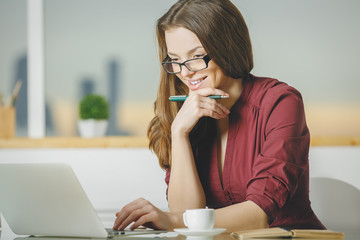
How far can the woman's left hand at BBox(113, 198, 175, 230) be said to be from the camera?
133cm

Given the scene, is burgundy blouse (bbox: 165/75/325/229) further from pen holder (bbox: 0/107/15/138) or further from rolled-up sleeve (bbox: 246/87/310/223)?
pen holder (bbox: 0/107/15/138)

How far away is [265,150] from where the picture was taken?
1531 mm

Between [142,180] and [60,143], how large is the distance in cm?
52

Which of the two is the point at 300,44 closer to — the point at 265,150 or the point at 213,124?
the point at 213,124

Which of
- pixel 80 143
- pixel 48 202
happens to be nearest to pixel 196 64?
pixel 48 202

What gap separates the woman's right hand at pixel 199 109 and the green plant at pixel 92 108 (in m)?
1.14

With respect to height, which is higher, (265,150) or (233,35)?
(233,35)

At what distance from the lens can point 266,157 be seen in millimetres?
1493

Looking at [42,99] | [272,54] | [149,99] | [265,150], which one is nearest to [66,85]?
[42,99]

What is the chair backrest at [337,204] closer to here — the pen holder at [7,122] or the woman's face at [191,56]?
the woman's face at [191,56]

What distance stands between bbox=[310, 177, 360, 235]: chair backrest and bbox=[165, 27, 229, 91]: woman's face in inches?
29.3

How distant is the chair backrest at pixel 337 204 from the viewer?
6.99ft

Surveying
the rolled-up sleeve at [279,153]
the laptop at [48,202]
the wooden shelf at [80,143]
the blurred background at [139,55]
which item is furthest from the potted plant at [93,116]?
the laptop at [48,202]

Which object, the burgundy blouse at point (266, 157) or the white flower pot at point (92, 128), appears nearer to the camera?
the burgundy blouse at point (266, 157)
